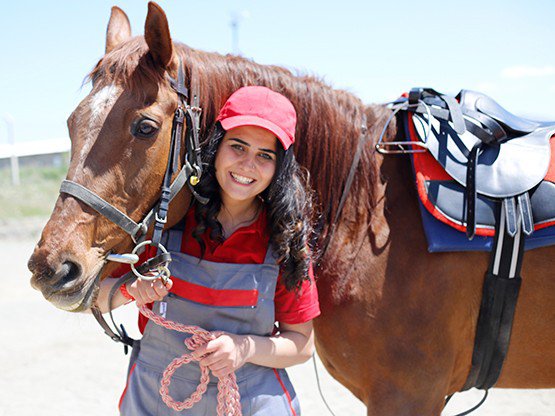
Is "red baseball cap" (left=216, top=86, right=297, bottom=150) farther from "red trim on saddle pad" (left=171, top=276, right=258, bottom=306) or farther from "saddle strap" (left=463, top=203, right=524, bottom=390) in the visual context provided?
"saddle strap" (left=463, top=203, right=524, bottom=390)

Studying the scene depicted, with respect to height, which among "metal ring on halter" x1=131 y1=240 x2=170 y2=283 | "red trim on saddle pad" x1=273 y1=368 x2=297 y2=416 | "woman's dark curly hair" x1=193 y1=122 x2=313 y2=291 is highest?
"woman's dark curly hair" x1=193 y1=122 x2=313 y2=291

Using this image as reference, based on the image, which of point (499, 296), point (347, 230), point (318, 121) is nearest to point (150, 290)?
point (347, 230)

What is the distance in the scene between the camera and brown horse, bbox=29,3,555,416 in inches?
62.7

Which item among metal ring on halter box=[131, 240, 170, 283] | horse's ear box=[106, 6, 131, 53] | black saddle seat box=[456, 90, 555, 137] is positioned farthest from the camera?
black saddle seat box=[456, 90, 555, 137]

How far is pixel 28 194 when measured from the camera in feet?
45.9

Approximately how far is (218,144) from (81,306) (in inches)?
27.6

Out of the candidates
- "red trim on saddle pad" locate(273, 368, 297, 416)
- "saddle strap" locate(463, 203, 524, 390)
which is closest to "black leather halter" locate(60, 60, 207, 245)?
"red trim on saddle pad" locate(273, 368, 297, 416)

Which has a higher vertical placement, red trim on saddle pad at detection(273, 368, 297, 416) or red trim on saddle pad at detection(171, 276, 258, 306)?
red trim on saddle pad at detection(171, 276, 258, 306)

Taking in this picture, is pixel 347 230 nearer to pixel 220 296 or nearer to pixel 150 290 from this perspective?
pixel 220 296

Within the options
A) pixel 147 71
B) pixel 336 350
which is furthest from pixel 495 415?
pixel 147 71

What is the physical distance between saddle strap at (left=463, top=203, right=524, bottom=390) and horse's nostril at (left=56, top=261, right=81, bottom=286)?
4.83 ft

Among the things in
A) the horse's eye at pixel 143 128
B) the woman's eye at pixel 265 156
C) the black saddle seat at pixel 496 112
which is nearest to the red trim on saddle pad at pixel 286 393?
the woman's eye at pixel 265 156

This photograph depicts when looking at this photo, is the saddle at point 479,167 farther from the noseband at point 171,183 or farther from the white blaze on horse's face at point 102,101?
the white blaze on horse's face at point 102,101

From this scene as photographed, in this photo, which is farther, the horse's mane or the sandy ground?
the sandy ground
